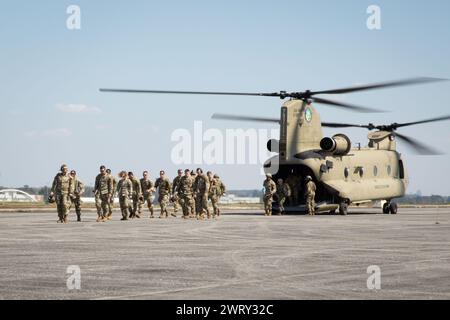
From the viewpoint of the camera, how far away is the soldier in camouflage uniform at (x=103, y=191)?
25.2 metres

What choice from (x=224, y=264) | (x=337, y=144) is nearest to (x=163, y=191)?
(x=337, y=144)

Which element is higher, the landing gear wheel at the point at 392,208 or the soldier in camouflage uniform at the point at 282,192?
the soldier in camouflage uniform at the point at 282,192

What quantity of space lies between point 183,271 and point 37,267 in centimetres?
217

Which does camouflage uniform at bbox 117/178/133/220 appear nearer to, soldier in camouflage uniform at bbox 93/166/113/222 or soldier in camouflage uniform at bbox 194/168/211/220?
soldier in camouflage uniform at bbox 93/166/113/222

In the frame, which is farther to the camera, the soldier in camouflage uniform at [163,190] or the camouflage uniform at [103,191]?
the soldier in camouflage uniform at [163,190]

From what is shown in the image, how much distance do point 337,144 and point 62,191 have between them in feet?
42.7

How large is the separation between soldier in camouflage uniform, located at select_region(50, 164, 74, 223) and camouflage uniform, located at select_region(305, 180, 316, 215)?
1099 cm

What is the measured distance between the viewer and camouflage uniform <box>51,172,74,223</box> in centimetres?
2347

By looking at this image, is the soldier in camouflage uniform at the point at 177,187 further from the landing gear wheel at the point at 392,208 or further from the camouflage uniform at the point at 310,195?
the landing gear wheel at the point at 392,208

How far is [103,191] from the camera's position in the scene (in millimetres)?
25234

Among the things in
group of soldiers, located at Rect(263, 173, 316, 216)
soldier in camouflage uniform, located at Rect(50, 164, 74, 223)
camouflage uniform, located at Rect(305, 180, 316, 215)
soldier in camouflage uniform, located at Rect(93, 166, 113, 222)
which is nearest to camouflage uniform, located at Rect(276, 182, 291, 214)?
group of soldiers, located at Rect(263, 173, 316, 216)

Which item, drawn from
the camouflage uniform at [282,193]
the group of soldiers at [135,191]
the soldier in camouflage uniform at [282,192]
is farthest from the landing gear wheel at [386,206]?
the group of soldiers at [135,191]

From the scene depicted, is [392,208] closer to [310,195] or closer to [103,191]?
[310,195]
